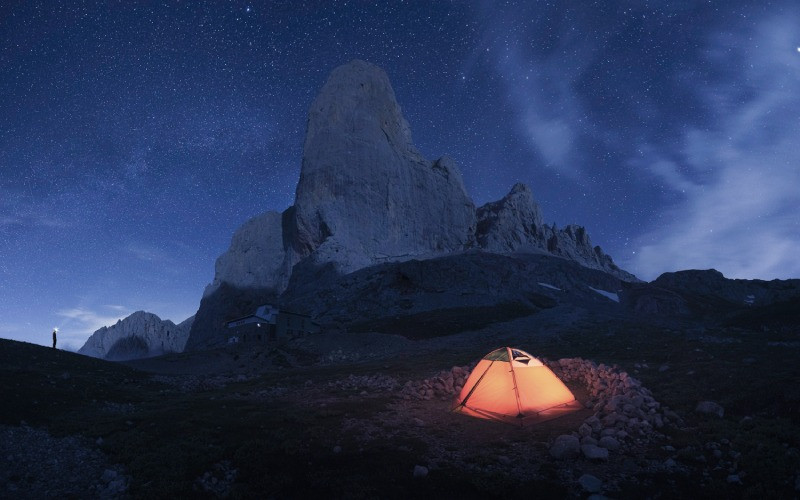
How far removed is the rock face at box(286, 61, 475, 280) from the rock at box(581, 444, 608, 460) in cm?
9476

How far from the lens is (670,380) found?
53.6 feet

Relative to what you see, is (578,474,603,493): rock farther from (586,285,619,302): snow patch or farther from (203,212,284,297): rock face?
(203,212,284,297): rock face

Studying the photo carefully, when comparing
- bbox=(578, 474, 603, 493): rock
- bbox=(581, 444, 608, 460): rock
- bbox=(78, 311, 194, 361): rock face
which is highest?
bbox=(78, 311, 194, 361): rock face

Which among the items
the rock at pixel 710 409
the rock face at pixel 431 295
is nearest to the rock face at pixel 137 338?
the rock face at pixel 431 295

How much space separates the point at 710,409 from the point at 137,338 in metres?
182

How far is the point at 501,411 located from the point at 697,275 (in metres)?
170

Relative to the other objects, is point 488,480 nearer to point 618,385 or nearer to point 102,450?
point 618,385

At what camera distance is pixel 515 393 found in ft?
43.8

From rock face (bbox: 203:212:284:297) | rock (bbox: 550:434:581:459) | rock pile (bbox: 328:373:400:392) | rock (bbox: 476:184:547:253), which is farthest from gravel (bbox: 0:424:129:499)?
rock (bbox: 476:184:547:253)

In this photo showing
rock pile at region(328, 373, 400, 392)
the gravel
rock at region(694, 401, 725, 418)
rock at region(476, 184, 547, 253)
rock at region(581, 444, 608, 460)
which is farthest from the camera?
rock at region(476, 184, 547, 253)

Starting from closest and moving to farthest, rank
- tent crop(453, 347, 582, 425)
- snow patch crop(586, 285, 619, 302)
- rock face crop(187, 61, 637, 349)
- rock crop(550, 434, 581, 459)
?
rock crop(550, 434, 581, 459) < tent crop(453, 347, 582, 425) < rock face crop(187, 61, 637, 349) < snow patch crop(586, 285, 619, 302)

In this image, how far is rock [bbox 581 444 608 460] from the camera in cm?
932

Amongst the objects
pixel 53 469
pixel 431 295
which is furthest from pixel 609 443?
pixel 431 295

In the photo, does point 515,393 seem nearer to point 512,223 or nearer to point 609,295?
point 609,295
